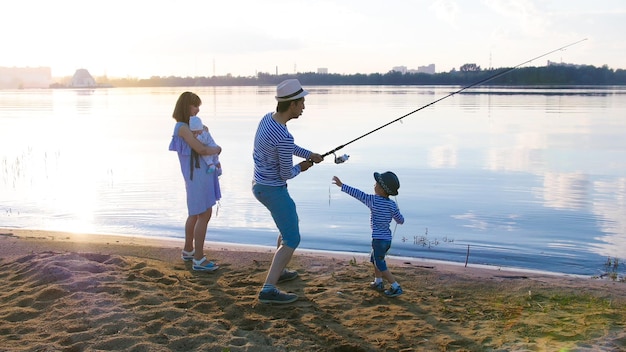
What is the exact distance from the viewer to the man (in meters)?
4.89

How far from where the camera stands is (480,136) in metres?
20.6

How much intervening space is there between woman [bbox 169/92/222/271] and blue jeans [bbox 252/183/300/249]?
3.88ft

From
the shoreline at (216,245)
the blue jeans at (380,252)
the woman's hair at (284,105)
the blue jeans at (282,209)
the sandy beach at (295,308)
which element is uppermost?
the woman's hair at (284,105)

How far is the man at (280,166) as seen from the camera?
4891mm

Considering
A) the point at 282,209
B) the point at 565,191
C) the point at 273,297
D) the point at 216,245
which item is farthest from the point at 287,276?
the point at 565,191

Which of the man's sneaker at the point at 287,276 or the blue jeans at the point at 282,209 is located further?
the man's sneaker at the point at 287,276

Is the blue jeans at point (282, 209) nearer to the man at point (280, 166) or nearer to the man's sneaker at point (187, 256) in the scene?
the man at point (280, 166)

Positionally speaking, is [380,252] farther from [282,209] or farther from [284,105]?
[284,105]

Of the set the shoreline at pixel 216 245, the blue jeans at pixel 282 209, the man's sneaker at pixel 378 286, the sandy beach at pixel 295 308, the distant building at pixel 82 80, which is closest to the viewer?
the sandy beach at pixel 295 308

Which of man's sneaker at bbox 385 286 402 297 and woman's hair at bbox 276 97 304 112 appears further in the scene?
man's sneaker at bbox 385 286 402 297

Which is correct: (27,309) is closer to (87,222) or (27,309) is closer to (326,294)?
(326,294)

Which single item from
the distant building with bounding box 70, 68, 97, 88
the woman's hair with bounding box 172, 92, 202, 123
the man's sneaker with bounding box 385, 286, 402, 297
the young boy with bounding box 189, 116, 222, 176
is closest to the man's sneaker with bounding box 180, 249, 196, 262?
the young boy with bounding box 189, 116, 222, 176

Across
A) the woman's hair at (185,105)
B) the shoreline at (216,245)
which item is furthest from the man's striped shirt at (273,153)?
the shoreline at (216,245)

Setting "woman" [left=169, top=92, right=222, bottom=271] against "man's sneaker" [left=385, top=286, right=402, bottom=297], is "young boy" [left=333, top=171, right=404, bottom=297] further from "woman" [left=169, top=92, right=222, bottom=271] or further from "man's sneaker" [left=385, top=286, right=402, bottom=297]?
"woman" [left=169, top=92, right=222, bottom=271]
